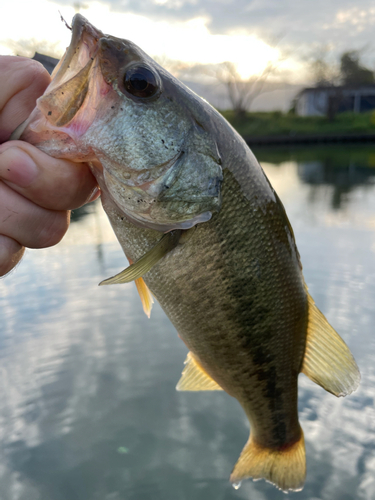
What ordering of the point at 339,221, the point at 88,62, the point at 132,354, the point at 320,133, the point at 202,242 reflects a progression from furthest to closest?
the point at 320,133
the point at 339,221
the point at 132,354
the point at 202,242
the point at 88,62

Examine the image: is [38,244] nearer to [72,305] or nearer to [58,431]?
[58,431]

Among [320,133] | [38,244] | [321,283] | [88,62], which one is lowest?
[321,283]

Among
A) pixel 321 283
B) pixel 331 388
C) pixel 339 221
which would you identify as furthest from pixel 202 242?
pixel 339 221

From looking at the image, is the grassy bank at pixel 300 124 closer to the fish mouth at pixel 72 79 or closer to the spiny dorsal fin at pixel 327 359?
the spiny dorsal fin at pixel 327 359

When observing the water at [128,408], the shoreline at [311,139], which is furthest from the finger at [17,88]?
the shoreline at [311,139]

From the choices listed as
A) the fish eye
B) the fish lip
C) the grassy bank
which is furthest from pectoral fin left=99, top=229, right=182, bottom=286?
the grassy bank

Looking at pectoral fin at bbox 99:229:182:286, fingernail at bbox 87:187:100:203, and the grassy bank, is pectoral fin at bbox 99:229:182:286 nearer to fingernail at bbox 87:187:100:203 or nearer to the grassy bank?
fingernail at bbox 87:187:100:203

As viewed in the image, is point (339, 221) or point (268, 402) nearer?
point (268, 402)
